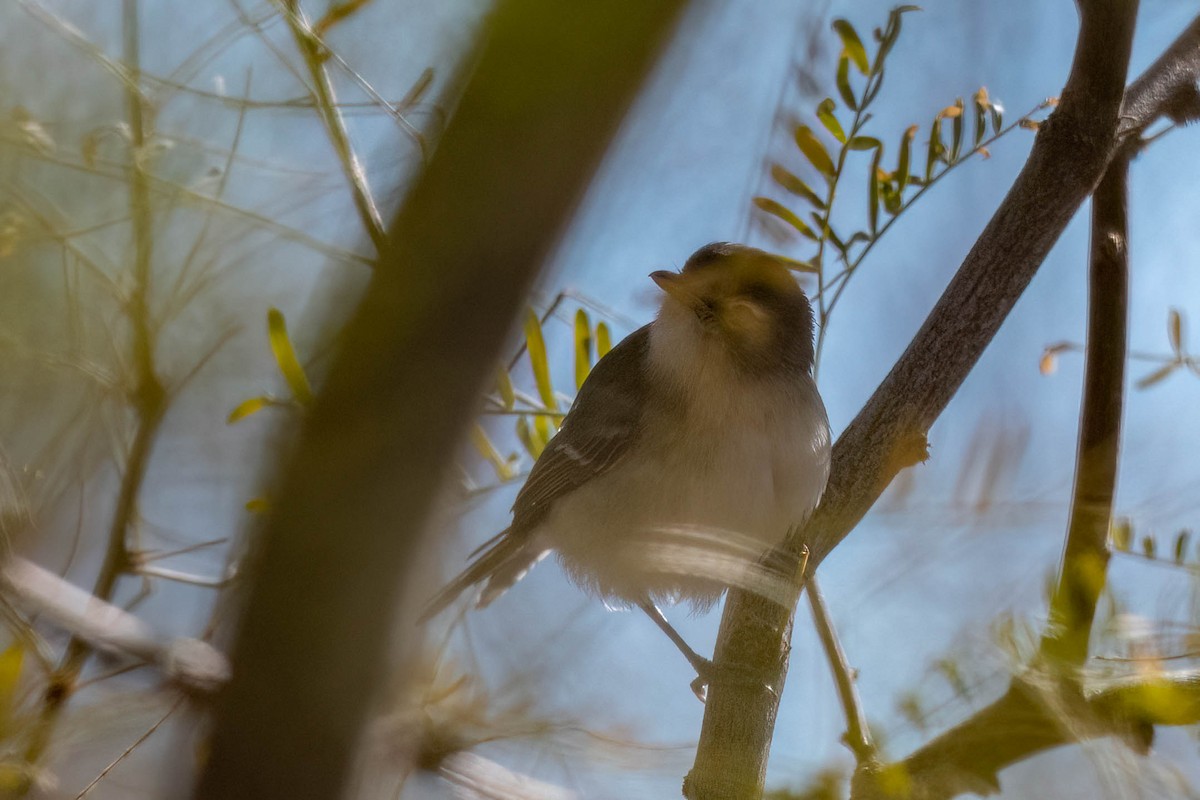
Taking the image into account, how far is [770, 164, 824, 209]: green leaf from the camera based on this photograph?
224 cm

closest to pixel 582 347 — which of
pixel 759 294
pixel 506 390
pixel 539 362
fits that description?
pixel 539 362

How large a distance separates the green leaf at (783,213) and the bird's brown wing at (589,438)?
0.70 meters

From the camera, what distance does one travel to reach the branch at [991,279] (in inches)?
77.7

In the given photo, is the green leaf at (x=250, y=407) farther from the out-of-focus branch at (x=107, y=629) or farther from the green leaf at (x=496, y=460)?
the out-of-focus branch at (x=107, y=629)

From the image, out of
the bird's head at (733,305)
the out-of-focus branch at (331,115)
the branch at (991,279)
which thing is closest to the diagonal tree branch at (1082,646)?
the branch at (991,279)

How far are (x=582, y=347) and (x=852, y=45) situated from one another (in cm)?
97

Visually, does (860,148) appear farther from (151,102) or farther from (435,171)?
(435,171)

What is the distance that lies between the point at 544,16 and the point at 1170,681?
1.22 metres

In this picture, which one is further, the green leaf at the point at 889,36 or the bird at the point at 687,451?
the bird at the point at 687,451

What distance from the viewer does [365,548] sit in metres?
0.79

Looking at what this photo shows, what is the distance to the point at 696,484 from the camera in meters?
2.55

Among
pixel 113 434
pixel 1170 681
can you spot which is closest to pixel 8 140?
pixel 113 434

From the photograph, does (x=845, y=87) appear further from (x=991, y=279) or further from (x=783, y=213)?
(x=991, y=279)

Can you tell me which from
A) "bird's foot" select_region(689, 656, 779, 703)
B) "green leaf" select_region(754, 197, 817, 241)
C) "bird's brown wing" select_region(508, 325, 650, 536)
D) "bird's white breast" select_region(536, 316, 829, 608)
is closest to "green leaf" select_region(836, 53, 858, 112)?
"green leaf" select_region(754, 197, 817, 241)
